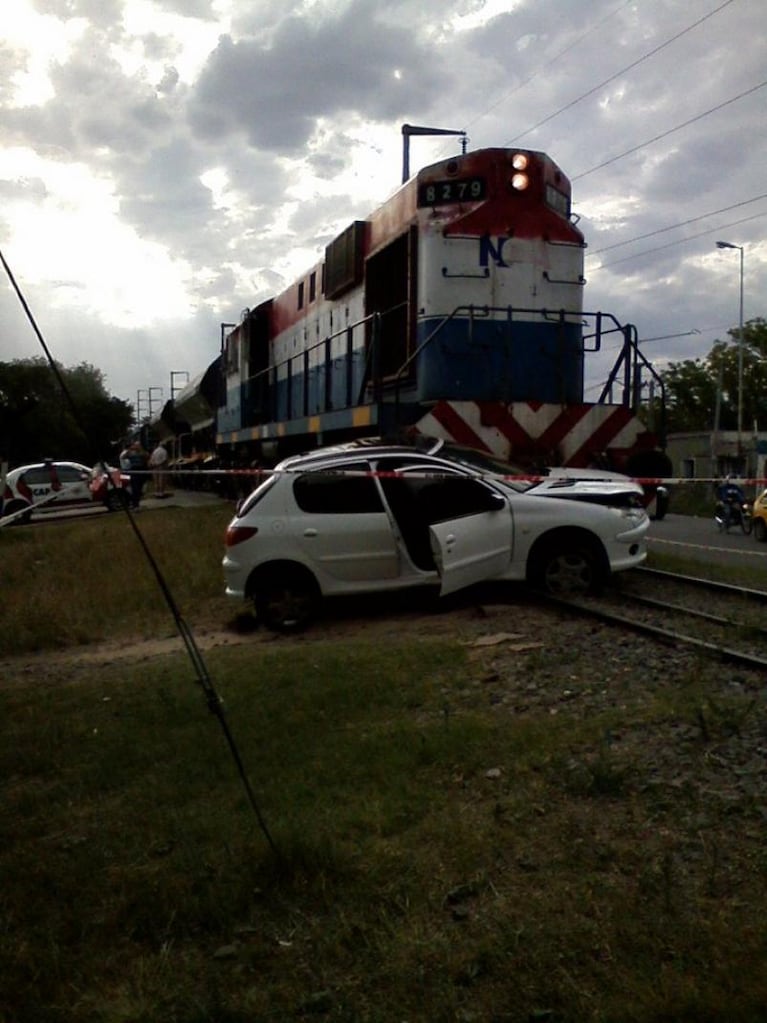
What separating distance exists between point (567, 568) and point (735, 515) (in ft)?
49.8

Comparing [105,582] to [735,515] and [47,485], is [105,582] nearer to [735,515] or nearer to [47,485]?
[47,485]

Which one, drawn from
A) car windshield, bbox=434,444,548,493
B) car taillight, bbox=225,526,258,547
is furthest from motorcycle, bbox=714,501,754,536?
car taillight, bbox=225,526,258,547

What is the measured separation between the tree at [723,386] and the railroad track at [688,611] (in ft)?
136

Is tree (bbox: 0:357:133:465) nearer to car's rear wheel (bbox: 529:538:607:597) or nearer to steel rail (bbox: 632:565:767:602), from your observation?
car's rear wheel (bbox: 529:538:607:597)

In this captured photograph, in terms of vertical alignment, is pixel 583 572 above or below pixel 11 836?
above

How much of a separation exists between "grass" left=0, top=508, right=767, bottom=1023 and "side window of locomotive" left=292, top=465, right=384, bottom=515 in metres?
3.24

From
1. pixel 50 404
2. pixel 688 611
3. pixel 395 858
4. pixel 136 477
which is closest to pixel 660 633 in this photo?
pixel 688 611

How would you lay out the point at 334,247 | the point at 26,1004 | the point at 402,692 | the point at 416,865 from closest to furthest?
the point at 26,1004 < the point at 416,865 < the point at 402,692 < the point at 334,247

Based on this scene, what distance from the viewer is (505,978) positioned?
11.6 feet

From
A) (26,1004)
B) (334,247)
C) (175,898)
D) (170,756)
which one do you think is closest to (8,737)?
(170,756)

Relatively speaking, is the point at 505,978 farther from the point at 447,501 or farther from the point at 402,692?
the point at 447,501

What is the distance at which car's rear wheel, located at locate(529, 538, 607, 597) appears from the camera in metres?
10.1

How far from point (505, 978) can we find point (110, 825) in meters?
2.66

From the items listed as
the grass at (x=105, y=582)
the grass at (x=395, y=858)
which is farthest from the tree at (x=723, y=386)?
the grass at (x=395, y=858)
